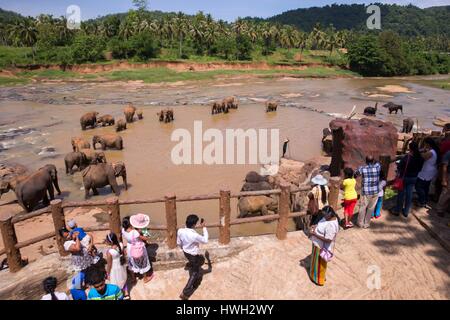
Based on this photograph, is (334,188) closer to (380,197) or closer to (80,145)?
(380,197)

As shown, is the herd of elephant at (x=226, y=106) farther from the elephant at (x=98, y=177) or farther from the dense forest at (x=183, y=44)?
the dense forest at (x=183, y=44)

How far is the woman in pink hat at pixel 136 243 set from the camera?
5.50m

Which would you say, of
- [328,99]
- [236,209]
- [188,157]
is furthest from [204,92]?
[236,209]

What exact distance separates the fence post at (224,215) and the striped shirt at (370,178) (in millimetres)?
2567

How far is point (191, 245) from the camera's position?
18.0ft

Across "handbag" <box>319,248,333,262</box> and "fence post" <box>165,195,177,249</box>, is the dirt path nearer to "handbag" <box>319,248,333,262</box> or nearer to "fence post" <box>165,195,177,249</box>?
"fence post" <box>165,195,177,249</box>

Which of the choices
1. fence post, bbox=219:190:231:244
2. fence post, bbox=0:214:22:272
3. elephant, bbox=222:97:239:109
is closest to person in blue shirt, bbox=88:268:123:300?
fence post, bbox=0:214:22:272

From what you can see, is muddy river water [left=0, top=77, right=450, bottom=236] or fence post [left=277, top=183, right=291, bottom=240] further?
muddy river water [left=0, top=77, right=450, bottom=236]

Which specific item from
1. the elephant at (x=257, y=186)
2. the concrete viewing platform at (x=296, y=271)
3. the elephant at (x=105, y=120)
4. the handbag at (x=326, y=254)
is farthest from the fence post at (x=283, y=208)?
the elephant at (x=105, y=120)

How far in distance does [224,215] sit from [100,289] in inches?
102

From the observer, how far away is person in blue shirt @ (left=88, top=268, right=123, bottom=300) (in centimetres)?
439

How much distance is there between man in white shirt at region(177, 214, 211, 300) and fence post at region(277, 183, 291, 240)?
5.87ft

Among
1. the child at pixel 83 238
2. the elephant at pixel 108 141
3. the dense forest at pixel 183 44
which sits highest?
the dense forest at pixel 183 44

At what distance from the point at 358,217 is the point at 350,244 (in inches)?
27.7
